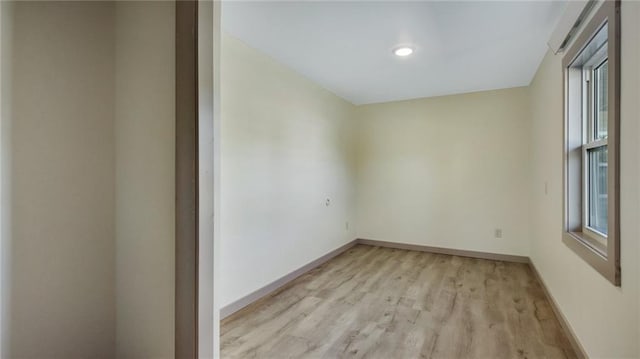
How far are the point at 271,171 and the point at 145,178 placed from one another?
175cm

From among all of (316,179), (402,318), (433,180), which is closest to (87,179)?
(402,318)

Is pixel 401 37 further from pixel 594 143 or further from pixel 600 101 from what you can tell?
pixel 594 143

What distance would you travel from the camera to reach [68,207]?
1.23m

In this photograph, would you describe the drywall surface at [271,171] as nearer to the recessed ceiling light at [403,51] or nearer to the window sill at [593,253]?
the recessed ceiling light at [403,51]

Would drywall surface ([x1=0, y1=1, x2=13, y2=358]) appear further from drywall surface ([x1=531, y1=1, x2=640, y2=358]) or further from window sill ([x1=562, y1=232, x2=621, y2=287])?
window sill ([x1=562, y1=232, x2=621, y2=287])

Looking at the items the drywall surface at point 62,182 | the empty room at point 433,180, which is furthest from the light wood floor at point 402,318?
the drywall surface at point 62,182

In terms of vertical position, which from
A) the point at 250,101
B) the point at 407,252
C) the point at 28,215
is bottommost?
the point at 407,252

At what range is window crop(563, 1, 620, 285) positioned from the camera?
140cm

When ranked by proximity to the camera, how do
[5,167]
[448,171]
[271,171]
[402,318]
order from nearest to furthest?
[5,167] → [402,318] → [271,171] → [448,171]

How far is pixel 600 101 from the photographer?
6.44 feet

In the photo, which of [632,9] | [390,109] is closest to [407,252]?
[390,109]

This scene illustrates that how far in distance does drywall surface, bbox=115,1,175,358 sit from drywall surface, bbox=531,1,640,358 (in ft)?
6.10

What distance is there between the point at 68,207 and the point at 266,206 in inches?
70.3

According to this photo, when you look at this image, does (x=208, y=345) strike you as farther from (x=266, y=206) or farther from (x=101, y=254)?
(x=266, y=206)
